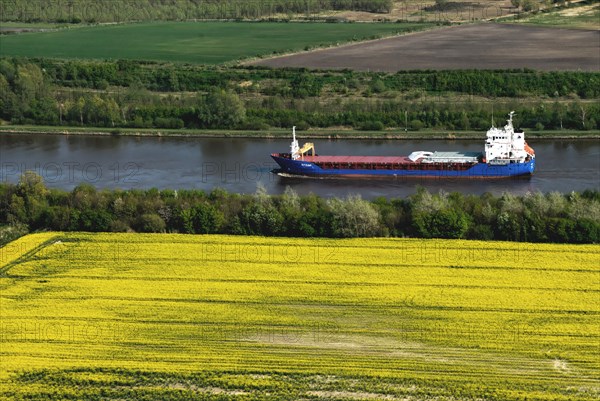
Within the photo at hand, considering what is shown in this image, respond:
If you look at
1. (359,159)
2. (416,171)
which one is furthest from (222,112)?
(416,171)

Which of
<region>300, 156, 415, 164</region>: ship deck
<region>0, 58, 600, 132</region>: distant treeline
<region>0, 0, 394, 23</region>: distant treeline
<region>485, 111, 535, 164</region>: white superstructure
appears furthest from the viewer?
<region>0, 0, 394, 23</region>: distant treeline

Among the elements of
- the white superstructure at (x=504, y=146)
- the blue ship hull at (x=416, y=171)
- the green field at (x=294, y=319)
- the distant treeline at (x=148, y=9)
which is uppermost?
the distant treeline at (x=148, y=9)

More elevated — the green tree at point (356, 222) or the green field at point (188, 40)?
the green field at point (188, 40)

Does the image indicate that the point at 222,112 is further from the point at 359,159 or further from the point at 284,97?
the point at 359,159

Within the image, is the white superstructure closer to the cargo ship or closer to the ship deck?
the cargo ship

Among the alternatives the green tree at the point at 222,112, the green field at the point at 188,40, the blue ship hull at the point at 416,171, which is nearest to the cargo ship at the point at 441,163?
the blue ship hull at the point at 416,171

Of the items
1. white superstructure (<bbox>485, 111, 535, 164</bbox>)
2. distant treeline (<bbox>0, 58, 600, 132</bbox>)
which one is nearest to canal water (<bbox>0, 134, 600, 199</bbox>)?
white superstructure (<bbox>485, 111, 535, 164</bbox>)

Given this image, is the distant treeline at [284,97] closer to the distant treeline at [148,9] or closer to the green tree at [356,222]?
the green tree at [356,222]
